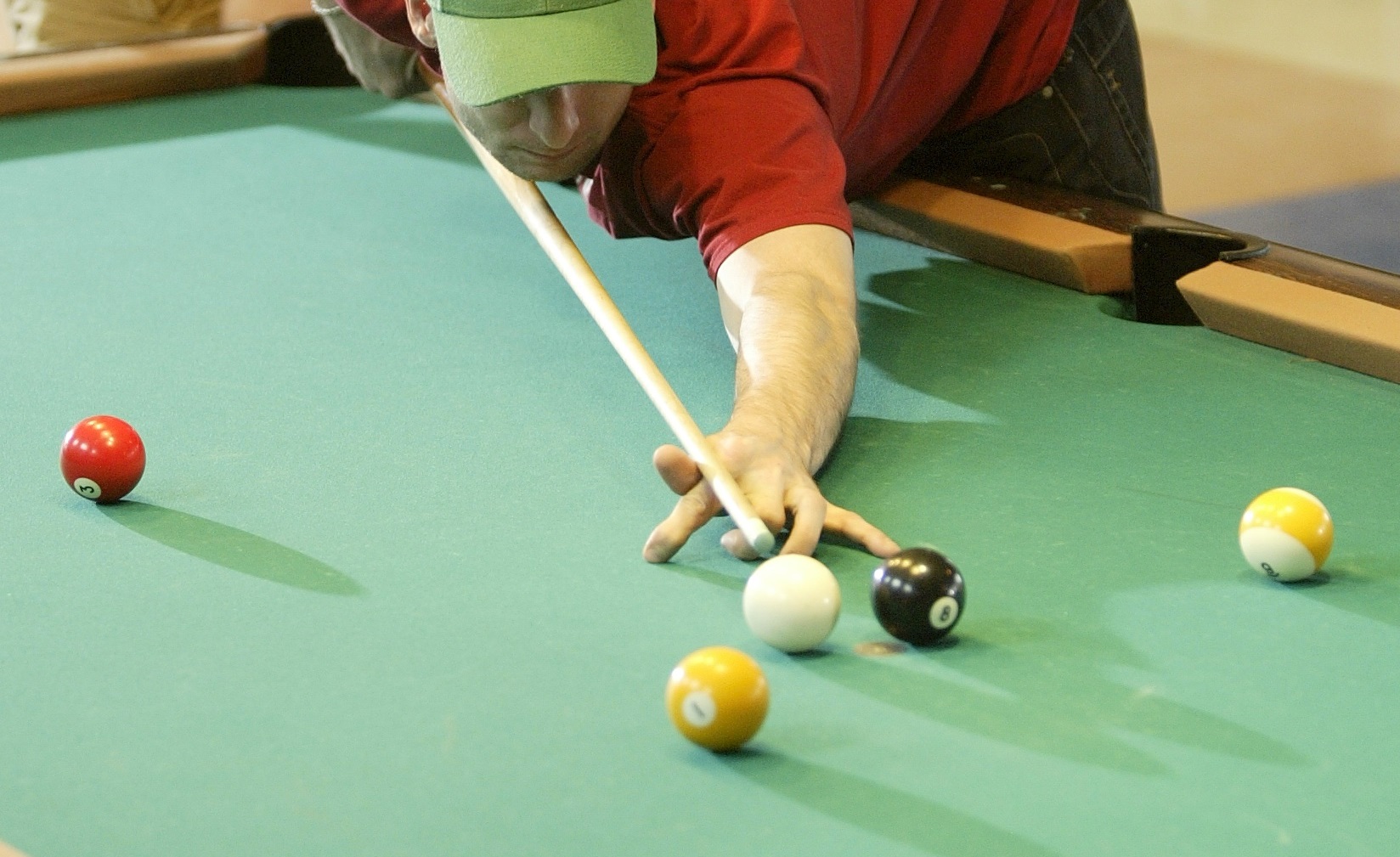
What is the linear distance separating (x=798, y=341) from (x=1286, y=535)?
0.66 meters

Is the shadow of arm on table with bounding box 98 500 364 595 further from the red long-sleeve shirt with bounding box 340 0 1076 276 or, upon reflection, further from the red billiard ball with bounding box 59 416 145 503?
the red long-sleeve shirt with bounding box 340 0 1076 276

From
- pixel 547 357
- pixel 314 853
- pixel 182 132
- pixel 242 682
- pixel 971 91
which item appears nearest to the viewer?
pixel 314 853

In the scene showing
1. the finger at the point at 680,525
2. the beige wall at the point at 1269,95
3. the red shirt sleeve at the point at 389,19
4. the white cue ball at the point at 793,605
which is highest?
the red shirt sleeve at the point at 389,19

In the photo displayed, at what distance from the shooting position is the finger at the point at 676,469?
5.48 feet

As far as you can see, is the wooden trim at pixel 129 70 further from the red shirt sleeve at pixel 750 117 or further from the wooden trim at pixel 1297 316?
the wooden trim at pixel 1297 316

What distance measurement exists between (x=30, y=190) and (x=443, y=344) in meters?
1.53

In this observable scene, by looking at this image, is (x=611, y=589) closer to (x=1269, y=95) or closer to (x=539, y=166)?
(x=539, y=166)

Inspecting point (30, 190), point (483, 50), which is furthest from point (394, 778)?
point (30, 190)

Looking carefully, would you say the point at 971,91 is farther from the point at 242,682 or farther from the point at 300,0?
the point at 300,0

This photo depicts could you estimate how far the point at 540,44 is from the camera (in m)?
1.99

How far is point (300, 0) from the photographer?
5.34 metres

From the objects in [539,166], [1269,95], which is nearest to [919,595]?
[539,166]

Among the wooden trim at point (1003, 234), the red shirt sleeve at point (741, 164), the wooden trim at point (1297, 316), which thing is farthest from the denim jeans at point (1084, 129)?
the red shirt sleeve at point (741, 164)

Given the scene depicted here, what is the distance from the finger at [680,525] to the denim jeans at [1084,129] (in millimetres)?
1493
